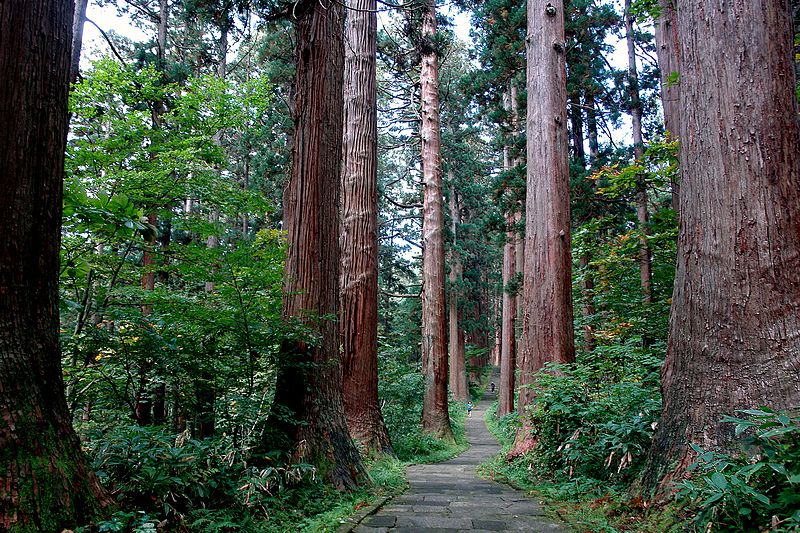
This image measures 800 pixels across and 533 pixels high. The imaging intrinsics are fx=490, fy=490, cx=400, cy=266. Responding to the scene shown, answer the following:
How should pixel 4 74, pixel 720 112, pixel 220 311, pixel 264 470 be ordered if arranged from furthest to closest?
pixel 220 311 → pixel 264 470 → pixel 720 112 → pixel 4 74

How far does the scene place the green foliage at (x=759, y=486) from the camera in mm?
2293

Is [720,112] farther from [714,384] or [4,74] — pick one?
[4,74]

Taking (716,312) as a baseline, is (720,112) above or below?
above

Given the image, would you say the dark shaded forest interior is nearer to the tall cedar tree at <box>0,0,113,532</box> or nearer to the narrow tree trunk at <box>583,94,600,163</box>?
the tall cedar tree at <box>0,0,113,532</box>

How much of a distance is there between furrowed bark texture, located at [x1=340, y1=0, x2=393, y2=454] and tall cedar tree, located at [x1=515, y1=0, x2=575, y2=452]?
2.32m

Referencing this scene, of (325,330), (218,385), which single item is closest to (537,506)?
(325,330)

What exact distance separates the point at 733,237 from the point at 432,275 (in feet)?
30.6

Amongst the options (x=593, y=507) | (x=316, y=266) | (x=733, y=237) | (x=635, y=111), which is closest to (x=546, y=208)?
(x=316, y=266)

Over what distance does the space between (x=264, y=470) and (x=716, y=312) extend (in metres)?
3.53

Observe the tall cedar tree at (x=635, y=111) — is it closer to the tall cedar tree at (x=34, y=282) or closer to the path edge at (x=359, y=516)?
the path edge at (x=359, y=516)

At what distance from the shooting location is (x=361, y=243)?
793 centimetres

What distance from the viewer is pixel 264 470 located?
12.8ft

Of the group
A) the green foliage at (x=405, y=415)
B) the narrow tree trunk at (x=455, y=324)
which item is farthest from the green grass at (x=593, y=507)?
the narrow tree trunk at (x=455, y=324)

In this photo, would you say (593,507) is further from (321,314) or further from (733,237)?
(321,314)
